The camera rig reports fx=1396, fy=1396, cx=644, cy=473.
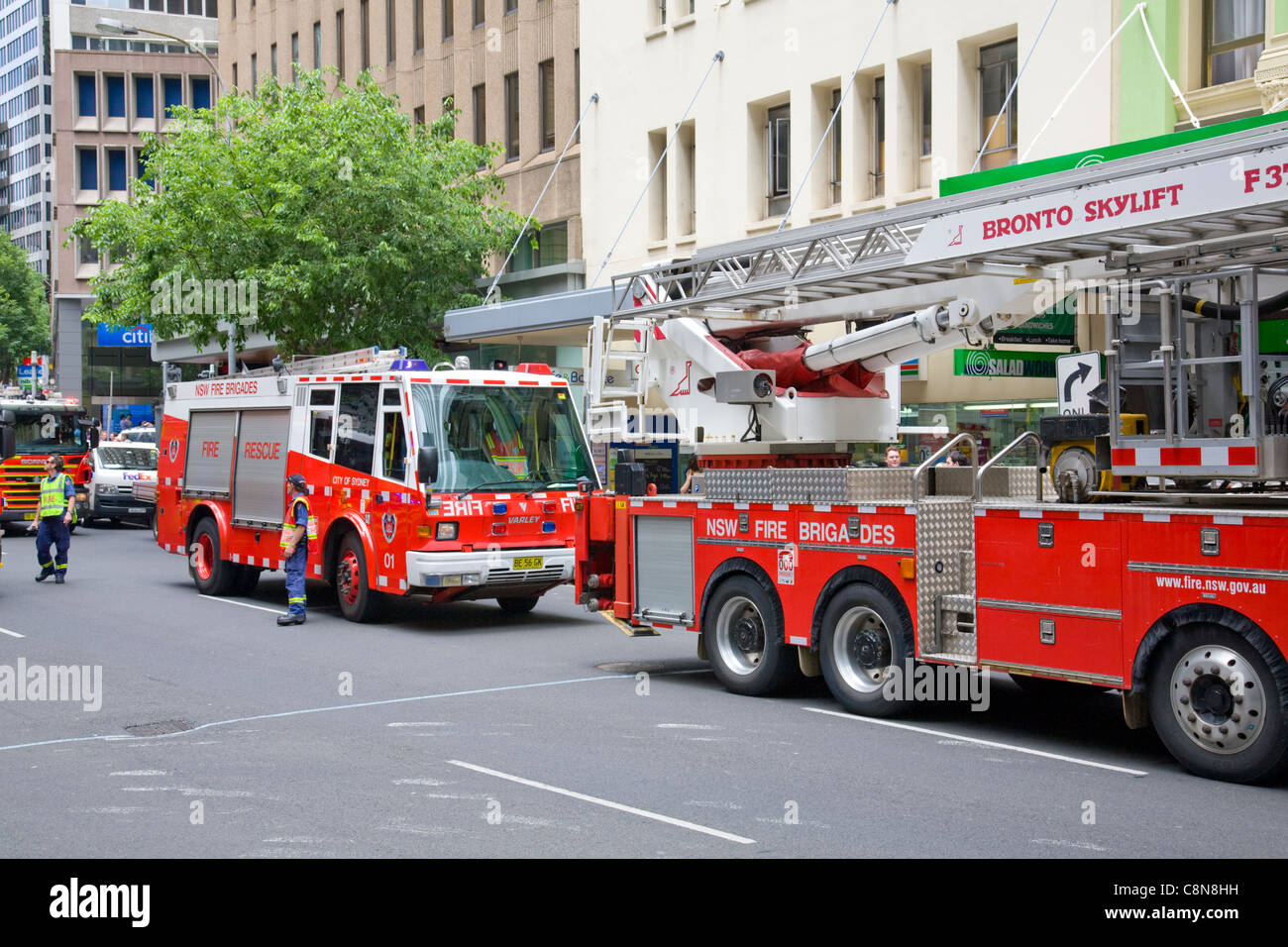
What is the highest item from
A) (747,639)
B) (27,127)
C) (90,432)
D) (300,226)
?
(27,127)

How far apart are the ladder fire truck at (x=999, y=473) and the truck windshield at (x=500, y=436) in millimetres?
2659

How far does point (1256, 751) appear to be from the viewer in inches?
298

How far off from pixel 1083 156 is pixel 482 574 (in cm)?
845

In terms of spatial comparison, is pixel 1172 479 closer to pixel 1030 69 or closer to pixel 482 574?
pixel 482 574

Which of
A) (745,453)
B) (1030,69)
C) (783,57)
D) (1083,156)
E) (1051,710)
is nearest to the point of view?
(1051,710)

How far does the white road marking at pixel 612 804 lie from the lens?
6703 mm

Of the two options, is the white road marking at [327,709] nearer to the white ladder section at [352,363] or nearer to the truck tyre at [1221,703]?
the truck tyre at [1221,703]

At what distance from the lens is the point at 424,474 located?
14398 millimetres

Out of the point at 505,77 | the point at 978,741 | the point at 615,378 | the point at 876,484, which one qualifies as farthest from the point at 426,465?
the point at 505,77

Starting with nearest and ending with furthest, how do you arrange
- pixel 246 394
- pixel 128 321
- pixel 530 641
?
pixel 530 641 < pixel 246 394 < pixel 128 321

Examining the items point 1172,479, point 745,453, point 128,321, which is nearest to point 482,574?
Answer: point 745,453

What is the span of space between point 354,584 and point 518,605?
7.08 feet

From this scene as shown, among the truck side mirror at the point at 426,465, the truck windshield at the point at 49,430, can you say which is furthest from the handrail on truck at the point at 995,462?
the truck windshield at the point at 49,430

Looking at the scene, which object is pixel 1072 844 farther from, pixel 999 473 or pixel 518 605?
pixel 518 605
